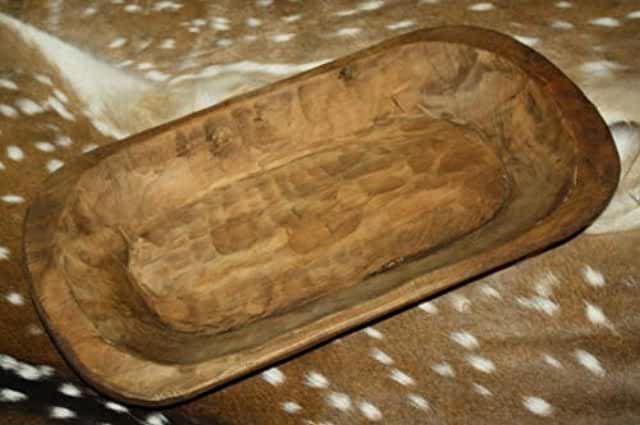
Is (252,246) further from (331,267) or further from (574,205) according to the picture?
(574,205)

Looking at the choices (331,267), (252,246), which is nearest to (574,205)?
(331,267)

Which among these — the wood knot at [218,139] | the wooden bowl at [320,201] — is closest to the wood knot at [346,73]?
the wooden bowl at [320,201]

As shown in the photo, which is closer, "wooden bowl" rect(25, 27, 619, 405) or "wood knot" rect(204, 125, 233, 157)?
"wooden bowl" rect(25, 27, 619, 405)

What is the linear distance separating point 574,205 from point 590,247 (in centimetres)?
12

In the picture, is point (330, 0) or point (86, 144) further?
point (330, 0)

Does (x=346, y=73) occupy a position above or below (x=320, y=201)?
above

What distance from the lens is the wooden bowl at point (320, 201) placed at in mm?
1045

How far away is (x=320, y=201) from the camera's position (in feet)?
4.16

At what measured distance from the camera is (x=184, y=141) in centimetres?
123

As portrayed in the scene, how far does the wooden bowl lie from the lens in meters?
1.04

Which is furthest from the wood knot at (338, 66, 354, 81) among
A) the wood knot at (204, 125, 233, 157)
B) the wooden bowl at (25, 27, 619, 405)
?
the wood knot at (204, 125, 233, 157)

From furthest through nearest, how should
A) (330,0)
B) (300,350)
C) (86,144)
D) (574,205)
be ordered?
(330,0) < (86,144) < (574,205) < (300,350)

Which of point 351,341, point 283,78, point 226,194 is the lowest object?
point 351,341

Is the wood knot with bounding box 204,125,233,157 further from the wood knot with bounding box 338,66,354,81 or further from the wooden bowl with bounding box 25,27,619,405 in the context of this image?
the wood knot with bounding box 338,66,354,81
